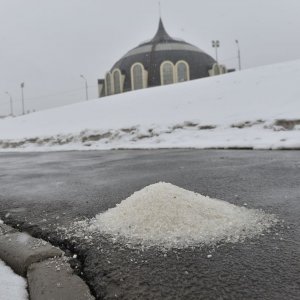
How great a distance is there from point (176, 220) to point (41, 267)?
919 mm

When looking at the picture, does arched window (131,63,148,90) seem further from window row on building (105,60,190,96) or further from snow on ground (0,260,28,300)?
snow on ground (0,260,28,300)

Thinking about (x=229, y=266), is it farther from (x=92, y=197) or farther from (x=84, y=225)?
(x=92, y=197)

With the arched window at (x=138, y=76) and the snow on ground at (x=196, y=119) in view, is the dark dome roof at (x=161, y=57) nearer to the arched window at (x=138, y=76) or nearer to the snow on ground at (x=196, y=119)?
the arched window at (x=138, y=76)

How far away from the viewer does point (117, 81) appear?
217 feet

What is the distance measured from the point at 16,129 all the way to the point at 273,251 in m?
25.9

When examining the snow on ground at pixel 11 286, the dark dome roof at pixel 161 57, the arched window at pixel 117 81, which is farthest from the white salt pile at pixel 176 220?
the arched window at pixel 117 81

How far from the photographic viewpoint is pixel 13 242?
2512mm

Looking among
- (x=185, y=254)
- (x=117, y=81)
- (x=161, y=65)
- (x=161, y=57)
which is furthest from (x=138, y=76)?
(x=185, y=254)

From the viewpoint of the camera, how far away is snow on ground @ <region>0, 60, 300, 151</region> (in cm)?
1159

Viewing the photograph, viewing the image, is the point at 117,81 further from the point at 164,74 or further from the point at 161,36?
the point at 161,36

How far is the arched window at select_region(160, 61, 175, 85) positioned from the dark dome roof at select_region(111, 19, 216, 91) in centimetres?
67

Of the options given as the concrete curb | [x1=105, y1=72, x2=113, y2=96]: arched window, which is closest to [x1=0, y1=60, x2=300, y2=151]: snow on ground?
the concrete curb

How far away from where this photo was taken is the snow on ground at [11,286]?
1780 mm

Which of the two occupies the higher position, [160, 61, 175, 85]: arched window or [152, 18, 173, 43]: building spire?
[152, 18, 173, 43]: building spire
